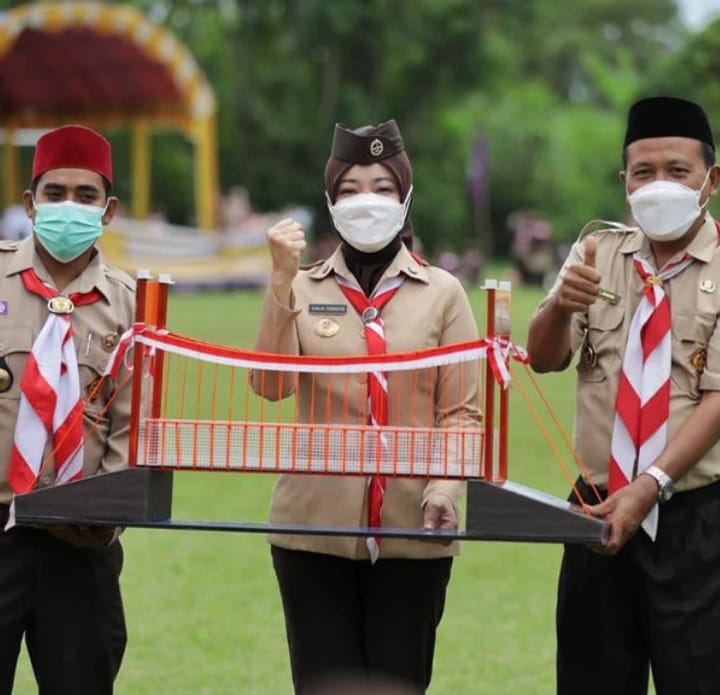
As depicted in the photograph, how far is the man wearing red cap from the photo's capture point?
4867mm

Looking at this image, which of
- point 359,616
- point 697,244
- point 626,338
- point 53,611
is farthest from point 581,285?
point 53,611

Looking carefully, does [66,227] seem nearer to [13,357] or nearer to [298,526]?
[13,357]

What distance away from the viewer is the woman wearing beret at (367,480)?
4.81 meters

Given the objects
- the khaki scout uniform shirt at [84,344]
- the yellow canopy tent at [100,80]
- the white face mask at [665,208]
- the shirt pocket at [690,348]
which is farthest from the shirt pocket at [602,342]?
the yellow canopy tent at [100,80]

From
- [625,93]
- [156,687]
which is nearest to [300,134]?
[625,93]

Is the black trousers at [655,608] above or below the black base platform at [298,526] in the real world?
below

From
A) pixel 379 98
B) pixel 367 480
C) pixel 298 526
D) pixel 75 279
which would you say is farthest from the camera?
pixel 379 98

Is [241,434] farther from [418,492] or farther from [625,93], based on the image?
[625,93]

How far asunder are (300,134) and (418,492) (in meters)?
43.6

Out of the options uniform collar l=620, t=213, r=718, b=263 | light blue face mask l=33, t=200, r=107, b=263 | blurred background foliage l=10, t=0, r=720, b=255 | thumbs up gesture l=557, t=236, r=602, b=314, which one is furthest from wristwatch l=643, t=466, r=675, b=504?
blurred background foliage l=10, t=0, r=720, b=255

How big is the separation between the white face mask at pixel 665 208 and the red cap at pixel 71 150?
5.03ft

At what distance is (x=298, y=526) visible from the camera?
4.52 meters

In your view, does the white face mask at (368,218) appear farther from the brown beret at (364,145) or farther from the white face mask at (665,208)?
the white face mask at (665,208)

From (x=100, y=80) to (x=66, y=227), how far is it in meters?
33.4
